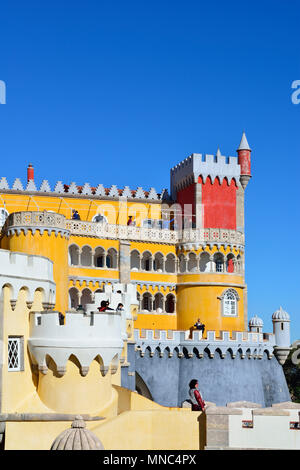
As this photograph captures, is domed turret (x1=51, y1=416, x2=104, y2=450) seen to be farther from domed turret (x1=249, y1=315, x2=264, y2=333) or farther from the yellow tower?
domed turret (x1=249, y1=315, x2=264, y2=333)

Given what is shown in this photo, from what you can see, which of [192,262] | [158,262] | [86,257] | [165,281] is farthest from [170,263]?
[86,257]

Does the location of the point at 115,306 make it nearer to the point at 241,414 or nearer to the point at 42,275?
the point at 42,275

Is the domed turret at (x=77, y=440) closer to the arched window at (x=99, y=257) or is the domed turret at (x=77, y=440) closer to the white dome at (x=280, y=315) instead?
the arched window at (x=99, y=257)

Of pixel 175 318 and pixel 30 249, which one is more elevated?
pixel 30 249

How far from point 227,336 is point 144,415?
107 feet

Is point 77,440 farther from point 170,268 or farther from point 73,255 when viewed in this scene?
point 170,268

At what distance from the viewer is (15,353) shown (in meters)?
23.7

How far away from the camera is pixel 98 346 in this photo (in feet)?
79.5

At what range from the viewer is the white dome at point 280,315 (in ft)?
185

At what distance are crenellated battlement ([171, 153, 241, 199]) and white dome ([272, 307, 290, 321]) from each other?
11.1 metres

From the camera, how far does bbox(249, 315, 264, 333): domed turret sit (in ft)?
191

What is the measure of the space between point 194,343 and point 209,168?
14767 millimetres
